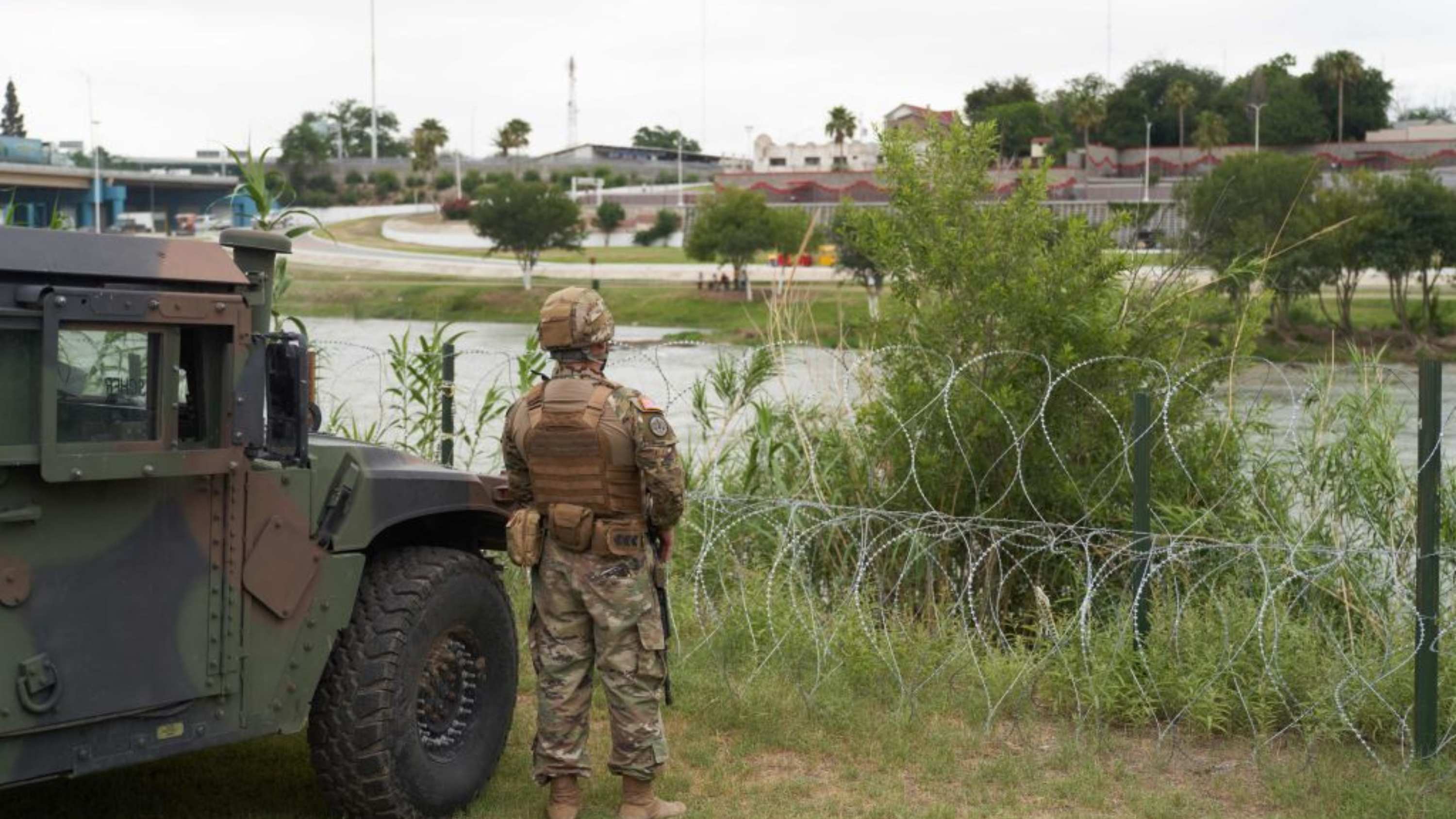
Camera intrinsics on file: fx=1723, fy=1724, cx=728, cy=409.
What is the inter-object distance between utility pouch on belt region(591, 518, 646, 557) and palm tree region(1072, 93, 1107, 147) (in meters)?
105

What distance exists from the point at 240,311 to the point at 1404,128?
10824 centimetres

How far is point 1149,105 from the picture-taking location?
11350 cm

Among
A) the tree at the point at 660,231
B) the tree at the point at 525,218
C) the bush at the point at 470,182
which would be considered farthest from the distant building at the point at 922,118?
the bush at the point at 470,182

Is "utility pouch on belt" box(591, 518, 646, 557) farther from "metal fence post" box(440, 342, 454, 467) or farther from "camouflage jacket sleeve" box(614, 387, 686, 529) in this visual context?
"metal fence post" box(440, 342, 454, 467)

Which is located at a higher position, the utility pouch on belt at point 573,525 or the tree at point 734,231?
the tree at point 734,231

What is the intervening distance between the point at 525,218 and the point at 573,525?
245 feet

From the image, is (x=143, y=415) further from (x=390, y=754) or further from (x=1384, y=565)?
(x=1384, y=565)

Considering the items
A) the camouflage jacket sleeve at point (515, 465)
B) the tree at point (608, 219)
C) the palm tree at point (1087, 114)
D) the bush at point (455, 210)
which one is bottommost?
the camouflage jacket sleeve at point (515, 465)

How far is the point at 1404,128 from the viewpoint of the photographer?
103m

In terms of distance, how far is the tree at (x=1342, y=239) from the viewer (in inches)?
1799

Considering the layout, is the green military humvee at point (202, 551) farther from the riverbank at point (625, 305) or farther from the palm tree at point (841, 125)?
the palm tree at point (841, 125)

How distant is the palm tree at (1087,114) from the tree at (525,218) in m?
39.9

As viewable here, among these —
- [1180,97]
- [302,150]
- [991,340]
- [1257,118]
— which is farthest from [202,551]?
[302,150]

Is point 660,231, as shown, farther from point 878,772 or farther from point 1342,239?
point 878,772
